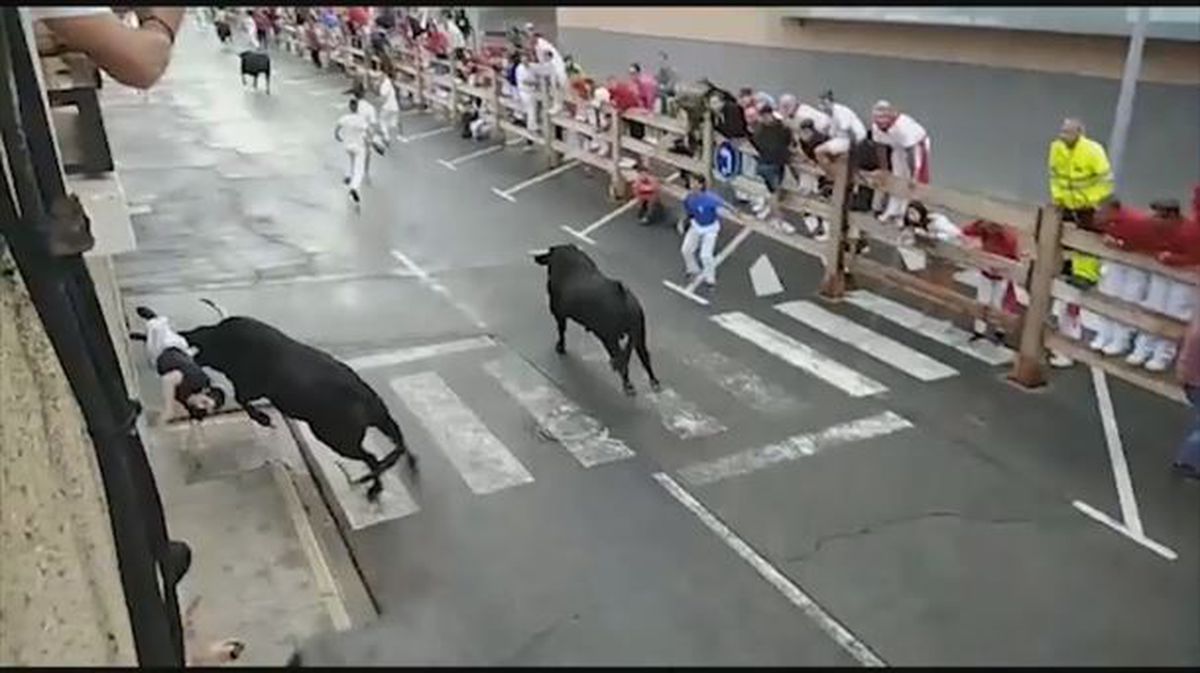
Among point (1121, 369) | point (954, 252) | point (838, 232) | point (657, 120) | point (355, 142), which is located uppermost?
point (657, 120)

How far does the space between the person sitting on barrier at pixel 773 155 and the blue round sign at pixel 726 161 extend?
2.08 ft

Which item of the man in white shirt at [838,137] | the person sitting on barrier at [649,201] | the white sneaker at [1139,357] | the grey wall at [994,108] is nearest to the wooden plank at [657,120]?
the person sitting on barrier at [649,201]

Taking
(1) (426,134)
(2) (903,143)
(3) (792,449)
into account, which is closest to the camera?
(3) (792,449)

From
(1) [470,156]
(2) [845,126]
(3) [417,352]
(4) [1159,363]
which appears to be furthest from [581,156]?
(4) [1159,363]

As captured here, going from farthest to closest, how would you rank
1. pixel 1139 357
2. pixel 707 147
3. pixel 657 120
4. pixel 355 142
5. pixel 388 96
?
1. pixel 388 96
2. pixel 355 142
3. pixel 657 120
4. pixel 707 147
5. pixel 1139 357

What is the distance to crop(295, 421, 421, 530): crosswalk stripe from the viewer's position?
778 cm

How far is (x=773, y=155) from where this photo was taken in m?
14.0

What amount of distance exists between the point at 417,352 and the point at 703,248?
3.87 metres

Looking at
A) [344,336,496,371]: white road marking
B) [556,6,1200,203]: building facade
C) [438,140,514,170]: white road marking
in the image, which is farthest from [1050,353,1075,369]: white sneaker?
[438,140,514,170]: white road marking

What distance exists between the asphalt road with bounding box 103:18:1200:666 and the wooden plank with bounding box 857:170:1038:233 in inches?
54.4

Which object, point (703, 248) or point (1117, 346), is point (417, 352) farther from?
point (1117, 346)

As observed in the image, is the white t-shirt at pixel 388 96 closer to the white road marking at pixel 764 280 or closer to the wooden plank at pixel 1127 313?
the white road marking at pixel 764 280

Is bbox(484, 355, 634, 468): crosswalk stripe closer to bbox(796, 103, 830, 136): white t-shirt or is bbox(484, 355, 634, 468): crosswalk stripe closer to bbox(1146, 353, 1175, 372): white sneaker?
bbox(1146, 353, 1175, 372): white sneaker

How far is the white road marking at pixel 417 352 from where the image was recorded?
10.8 m
